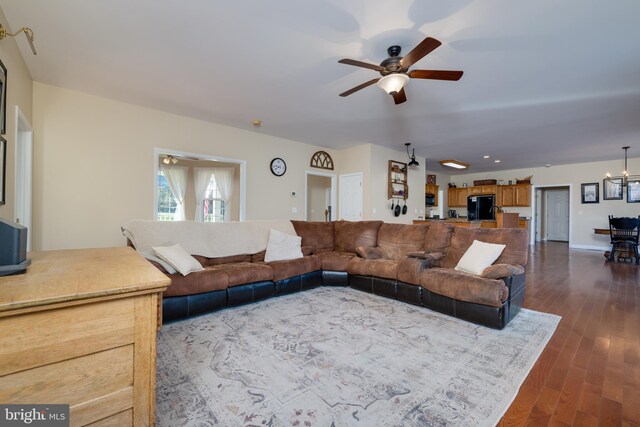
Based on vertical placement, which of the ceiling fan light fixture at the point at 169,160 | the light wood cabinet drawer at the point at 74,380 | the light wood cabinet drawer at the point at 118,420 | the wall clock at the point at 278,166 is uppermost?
the ceiling fan light fixture at the point at 169,160

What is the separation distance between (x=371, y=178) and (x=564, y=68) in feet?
11.9

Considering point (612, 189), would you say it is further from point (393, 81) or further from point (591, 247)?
point (393, 81)

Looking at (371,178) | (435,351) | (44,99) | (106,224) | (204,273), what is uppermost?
(44,99)

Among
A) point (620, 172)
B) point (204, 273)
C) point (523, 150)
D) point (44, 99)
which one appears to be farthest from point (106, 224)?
point (620, 172)

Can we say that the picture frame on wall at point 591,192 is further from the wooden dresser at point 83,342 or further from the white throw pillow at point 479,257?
the wooden dresser at point 83,342

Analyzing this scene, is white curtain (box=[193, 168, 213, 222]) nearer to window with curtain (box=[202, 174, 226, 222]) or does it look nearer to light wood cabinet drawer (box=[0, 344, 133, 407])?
window with curtain (box=[202, 174, 226, 222])

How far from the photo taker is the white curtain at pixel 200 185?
6.71 meters

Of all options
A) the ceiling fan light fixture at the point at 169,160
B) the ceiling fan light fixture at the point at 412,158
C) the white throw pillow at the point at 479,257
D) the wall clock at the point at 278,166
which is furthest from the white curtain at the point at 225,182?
the white throw pillow at the point at 479,257

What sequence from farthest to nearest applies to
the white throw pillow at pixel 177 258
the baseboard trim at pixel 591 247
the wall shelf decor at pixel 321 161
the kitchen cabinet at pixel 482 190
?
1. the kitchen cabinet at pixel 482 190
2. the baseboard trim at pixel 591 247
3. the wall shelf decor at pixel 321 161
4. the white throw pillow at pixel 177 258

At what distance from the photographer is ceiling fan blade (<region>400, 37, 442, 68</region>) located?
1.94 meters

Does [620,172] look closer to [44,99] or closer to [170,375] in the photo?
[170,375]

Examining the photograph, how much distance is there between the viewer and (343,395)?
1.60 m

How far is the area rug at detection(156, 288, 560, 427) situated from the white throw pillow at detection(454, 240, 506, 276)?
592mm

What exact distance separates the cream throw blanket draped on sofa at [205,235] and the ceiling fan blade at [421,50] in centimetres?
276
